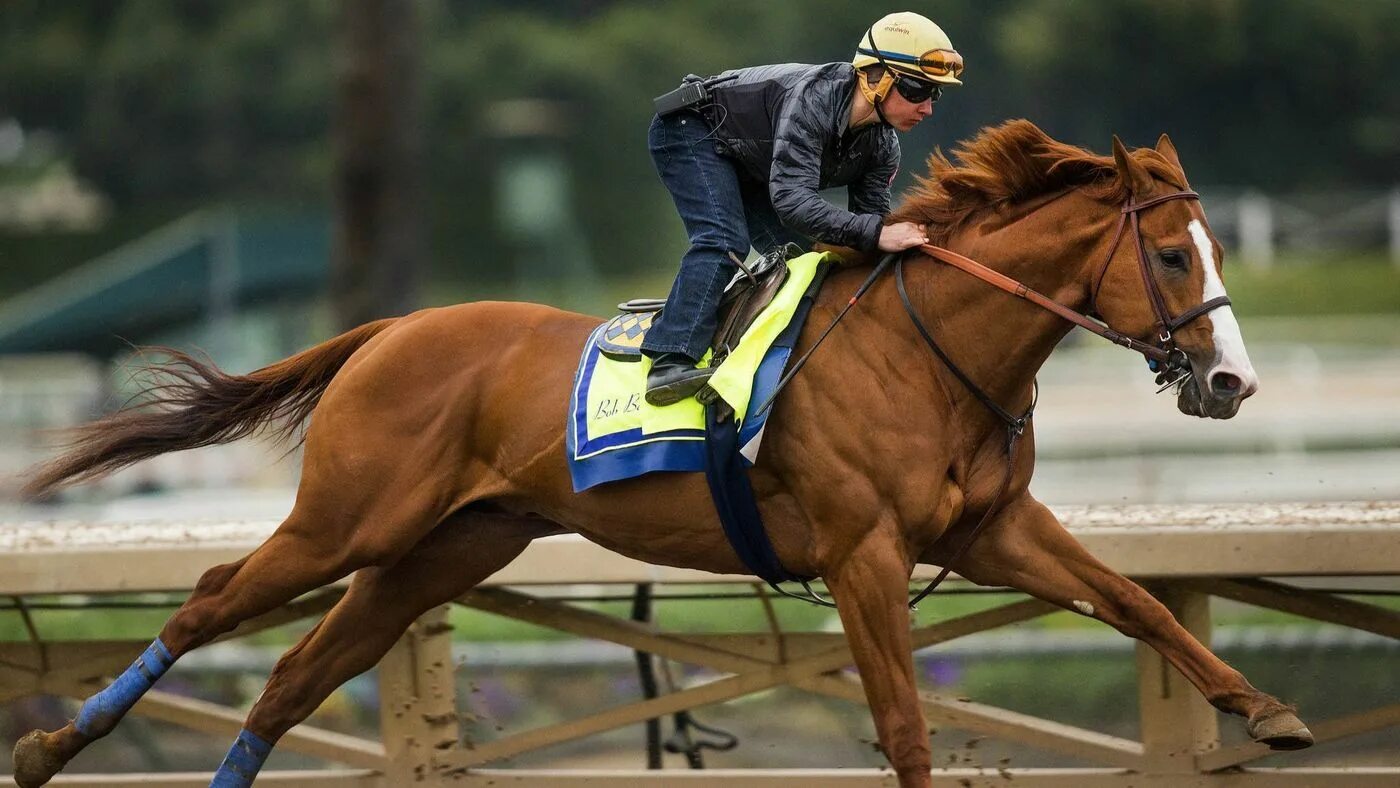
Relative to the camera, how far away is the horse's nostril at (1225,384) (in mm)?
3873

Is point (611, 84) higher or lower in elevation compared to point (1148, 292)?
higher

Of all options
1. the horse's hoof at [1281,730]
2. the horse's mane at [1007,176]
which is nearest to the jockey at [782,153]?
the horse's mane at [1007,176]

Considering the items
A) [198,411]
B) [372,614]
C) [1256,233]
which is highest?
[1256,233]

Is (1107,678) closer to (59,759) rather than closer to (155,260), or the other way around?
(59,759)

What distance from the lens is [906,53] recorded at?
4.29 m

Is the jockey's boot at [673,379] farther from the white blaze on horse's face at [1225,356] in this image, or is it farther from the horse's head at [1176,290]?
the white blaze on horse's face at [1225,356]

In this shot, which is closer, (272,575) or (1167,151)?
(1167,151)

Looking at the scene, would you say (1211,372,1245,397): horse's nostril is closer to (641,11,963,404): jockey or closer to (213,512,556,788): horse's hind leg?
(641,11,963,404): jockey

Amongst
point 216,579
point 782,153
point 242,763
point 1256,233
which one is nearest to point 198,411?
point 216,579

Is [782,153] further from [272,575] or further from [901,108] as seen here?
[272,575]

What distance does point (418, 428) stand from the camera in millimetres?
4629

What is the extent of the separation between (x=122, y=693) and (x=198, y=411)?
872 millimetres

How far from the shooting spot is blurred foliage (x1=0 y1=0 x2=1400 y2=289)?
2453 centimetres

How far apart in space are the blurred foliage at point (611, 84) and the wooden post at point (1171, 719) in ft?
58.6
